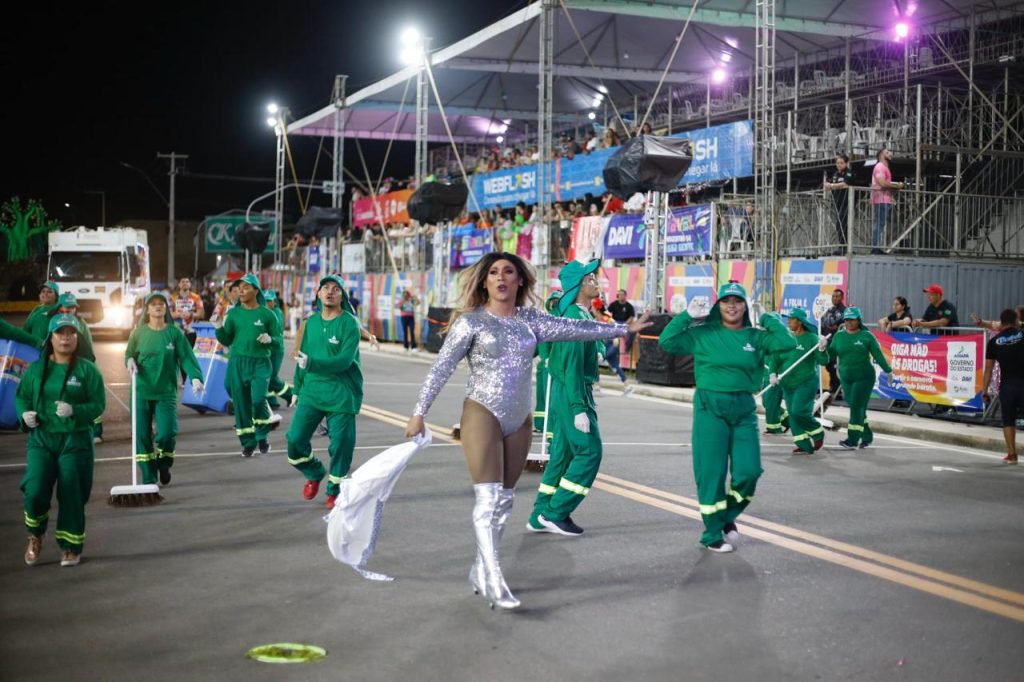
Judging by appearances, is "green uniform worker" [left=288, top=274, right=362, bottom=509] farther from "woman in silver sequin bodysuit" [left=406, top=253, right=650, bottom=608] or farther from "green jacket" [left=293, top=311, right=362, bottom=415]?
"woman in silver sequin bodysuit" [left=406, top=253, right=650, bottom=608]

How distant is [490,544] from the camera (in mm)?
5840

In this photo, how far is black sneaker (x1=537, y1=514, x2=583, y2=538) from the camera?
7797 millimetres

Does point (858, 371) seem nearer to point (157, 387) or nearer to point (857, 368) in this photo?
point (857, 368)

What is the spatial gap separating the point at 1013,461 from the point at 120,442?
9.87 metres

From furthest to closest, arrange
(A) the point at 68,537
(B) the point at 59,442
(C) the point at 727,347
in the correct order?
1. (C) the point at 727,347
2. (B) the point at 59,442
3. (A) the point at 68,537

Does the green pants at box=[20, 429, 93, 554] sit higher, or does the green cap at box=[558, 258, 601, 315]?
the green cap at box=[558, 258, 601, 315]

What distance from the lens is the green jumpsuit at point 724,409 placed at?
7.35m

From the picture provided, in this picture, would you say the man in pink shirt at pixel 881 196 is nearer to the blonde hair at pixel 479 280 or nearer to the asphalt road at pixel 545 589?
the asphalt road at pixel 545 589

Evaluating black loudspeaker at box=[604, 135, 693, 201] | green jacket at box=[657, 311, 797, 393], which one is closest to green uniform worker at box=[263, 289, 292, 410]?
green jacket at box=[657, 311, 797, 393]

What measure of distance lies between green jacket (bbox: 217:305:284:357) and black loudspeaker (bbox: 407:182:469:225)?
14.1m

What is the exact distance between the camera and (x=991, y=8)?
2419cm

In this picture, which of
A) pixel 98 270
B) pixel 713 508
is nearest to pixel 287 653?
pixel 713 508

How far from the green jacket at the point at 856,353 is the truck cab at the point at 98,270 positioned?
2628cm

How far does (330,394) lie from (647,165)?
10450mm
